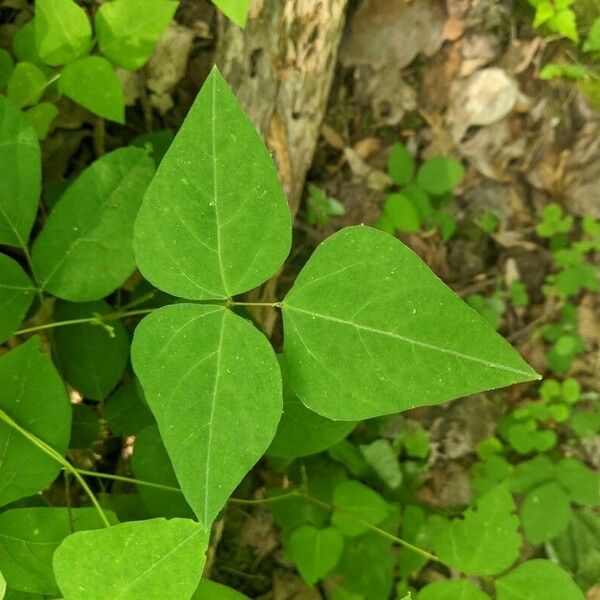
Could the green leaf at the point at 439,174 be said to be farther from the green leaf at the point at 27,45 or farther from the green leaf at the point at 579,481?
the green leaf at the point at 27,45

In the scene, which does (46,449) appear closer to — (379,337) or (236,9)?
(379,337)

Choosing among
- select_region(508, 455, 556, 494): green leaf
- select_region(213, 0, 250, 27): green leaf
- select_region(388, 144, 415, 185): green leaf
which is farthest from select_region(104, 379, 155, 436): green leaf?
select_region(508, 455, 556, 494): green leaf

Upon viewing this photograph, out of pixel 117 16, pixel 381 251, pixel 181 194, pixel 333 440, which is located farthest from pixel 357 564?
pixel 117 16

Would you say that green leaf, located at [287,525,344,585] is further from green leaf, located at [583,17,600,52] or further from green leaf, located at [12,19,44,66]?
green leaf, located at [583,17,600,52]

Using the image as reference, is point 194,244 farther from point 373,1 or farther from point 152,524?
point 373,1

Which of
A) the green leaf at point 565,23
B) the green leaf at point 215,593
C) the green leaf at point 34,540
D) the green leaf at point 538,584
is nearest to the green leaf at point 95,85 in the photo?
the green leaf at point 34,540

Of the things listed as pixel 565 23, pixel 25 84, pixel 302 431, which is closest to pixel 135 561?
pixel 302 431
